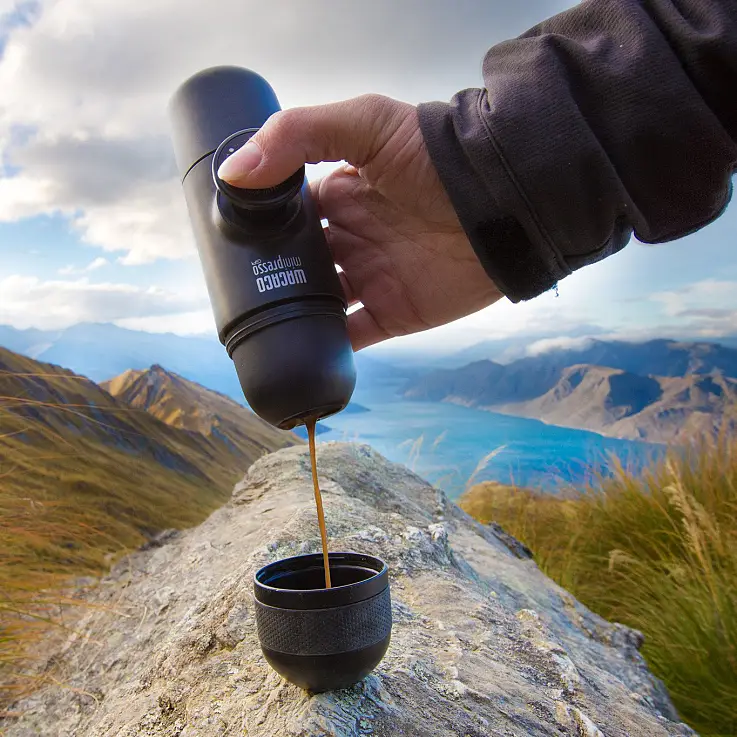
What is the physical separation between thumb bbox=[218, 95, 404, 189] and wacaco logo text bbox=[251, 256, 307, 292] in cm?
17

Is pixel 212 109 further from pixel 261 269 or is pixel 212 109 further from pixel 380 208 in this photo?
pixel 380 208

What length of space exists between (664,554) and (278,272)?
3365 millimetres

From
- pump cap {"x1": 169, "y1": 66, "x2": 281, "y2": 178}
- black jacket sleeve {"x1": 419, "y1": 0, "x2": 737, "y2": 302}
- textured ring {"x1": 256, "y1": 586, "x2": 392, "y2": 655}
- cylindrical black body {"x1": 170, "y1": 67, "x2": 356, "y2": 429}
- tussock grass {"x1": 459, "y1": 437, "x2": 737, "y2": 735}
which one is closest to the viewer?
textured ring {"x1": 256, "y1": 586, "x2": 392, "y2": 655}

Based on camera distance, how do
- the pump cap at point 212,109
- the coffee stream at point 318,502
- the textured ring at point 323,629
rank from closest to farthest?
the textured ring at point 323,629
the coffee stream at point 318,502
the pump cap at point 212,109

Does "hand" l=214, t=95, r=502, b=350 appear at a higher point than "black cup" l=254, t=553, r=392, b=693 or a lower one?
higher

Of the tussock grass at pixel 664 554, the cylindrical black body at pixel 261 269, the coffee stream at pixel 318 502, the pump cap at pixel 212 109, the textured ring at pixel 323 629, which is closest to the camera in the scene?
the textured ring at pixel 323 629

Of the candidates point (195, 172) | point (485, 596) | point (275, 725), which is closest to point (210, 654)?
point (275, 725)

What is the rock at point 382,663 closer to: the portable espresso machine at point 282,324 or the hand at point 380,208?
the portable espresso machine at point 282,324

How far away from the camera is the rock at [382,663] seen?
1.17 m

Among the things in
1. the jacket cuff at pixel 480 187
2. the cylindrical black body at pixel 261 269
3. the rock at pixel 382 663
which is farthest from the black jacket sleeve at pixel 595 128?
the rock at pixel 382 663

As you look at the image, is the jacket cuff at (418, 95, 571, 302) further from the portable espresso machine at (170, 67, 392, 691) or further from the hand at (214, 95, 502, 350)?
the portable espresso machine at (170, 67, 392, 691)

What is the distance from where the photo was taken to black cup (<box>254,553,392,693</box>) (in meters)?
1.08

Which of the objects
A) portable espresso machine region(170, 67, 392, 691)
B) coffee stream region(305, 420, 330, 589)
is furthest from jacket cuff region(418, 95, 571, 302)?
coffee stream region(305, 420, 330, 589)

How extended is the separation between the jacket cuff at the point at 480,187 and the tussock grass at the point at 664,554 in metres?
1.91
